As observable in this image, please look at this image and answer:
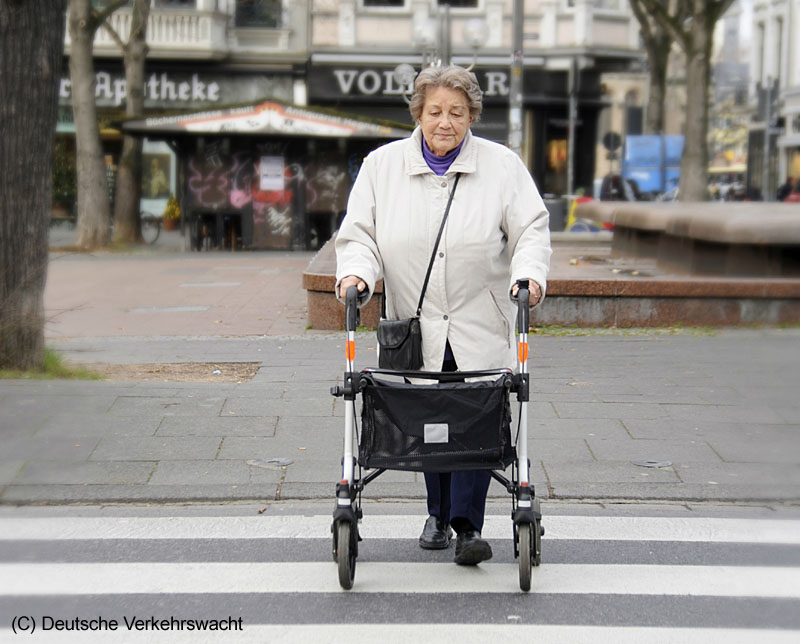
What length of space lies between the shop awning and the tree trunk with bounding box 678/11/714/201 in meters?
5.43

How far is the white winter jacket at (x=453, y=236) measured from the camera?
4758mm

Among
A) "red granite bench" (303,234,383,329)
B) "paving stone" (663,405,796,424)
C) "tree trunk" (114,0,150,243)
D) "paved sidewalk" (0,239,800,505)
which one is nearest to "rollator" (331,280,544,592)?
"paved sidewalk" (0,239,800,505)

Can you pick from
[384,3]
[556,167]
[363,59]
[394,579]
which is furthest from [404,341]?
[556,167]

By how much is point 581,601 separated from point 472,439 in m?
0.77

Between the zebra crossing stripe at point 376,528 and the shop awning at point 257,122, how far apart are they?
729 inches

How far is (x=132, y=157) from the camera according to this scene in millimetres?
25906

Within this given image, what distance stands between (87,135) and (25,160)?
15.2 metres

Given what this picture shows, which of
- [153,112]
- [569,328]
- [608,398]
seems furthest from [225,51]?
[608,398]

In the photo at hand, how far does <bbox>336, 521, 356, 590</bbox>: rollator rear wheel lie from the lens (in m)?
4.55

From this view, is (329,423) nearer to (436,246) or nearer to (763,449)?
(763,449)

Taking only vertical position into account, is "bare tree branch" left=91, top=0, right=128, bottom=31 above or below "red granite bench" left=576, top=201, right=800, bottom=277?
above

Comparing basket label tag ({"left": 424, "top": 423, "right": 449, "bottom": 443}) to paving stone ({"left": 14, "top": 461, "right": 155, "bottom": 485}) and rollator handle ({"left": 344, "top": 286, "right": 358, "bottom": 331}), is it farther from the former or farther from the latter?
paving stone ({"left": 14, "top": 461, "right": 155, "bottom": 485})

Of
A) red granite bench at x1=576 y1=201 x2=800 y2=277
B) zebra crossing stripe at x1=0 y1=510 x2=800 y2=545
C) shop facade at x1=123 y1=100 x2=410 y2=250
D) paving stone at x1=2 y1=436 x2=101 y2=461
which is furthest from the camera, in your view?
shop facade at x1=123 y1=100 x2=410 y2=250

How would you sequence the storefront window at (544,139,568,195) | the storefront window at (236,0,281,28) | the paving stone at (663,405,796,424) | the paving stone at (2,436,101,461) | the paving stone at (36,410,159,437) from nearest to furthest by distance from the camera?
the paving stone at (2,436,101,461) → the paving stone at (36,410,159,437) → the paving stone at (663,405,796,424) → the storefront window at (236,0,281,28) → the storefront window at (544,139,568,195)
